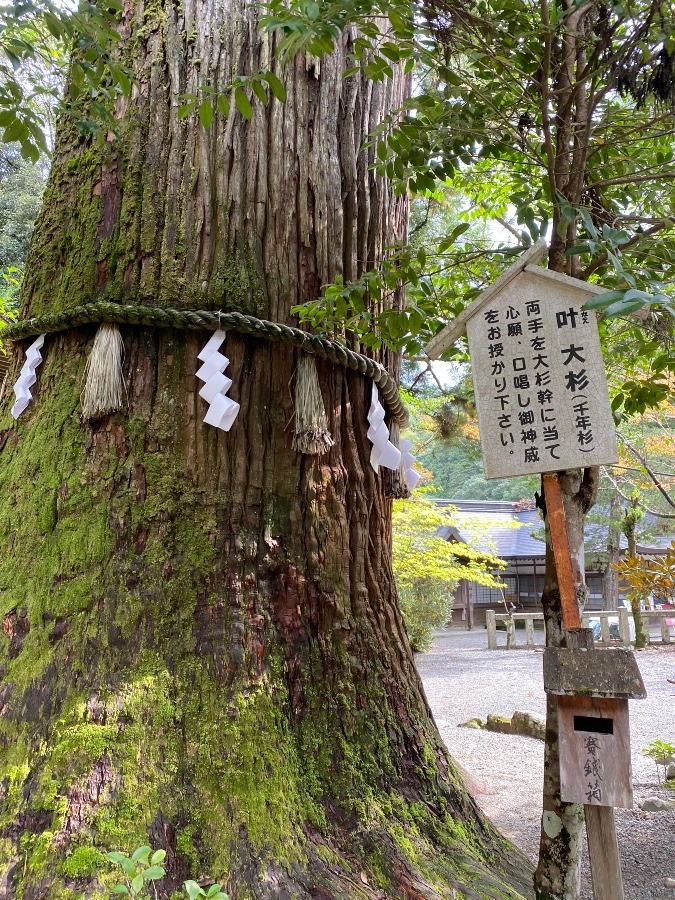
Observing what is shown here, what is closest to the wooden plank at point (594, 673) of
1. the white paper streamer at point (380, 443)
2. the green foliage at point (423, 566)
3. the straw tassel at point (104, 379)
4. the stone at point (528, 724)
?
the white paper streamer at point (380, 443)

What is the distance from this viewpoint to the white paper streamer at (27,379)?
200cm

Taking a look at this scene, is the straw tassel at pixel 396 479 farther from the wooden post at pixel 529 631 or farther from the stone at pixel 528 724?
the wooden post at pixel 529 631

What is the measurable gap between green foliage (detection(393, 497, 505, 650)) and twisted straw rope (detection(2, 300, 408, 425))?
6.58 metres

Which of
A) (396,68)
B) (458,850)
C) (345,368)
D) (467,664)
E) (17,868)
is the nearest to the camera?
(17,868)

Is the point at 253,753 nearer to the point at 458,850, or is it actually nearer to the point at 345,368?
the point at 458,850

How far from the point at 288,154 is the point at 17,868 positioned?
211 cm

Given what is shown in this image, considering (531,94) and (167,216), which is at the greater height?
(531,94)

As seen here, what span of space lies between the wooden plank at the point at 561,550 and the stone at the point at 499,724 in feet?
14.5

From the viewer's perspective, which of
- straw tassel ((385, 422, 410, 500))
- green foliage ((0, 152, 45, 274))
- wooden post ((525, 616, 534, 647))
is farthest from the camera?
wooden post ((525, 616, 534, 647))

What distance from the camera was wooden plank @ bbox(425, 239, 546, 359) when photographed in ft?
5.43

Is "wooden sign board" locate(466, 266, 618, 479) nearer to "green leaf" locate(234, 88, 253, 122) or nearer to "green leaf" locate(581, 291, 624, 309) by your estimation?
"green leaf" locate(581, 291, 624, 309)

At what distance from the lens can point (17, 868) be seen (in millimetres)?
1396

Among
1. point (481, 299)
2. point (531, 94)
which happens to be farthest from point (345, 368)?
point (531, 94)

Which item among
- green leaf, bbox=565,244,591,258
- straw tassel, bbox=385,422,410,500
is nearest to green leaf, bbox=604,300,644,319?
green leaf, bbox=565,244,591,258
